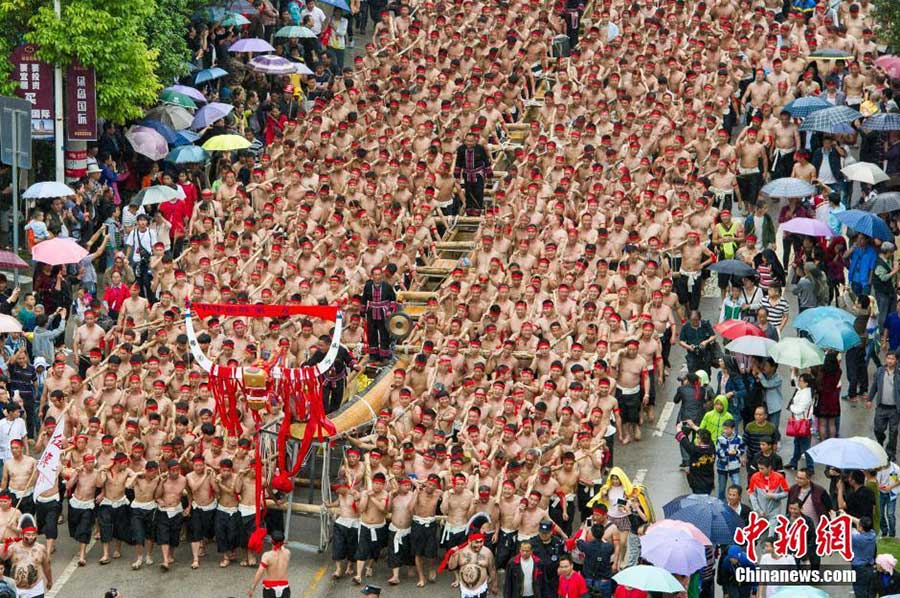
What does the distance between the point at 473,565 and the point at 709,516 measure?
3131 mm

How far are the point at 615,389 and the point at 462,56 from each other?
37.1 ft

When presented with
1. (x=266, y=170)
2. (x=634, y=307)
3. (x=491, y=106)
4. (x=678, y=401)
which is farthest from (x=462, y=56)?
(x=678, y=401)

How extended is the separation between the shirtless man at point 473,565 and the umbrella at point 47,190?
454 inches

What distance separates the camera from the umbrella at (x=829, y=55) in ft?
133

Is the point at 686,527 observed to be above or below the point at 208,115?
below

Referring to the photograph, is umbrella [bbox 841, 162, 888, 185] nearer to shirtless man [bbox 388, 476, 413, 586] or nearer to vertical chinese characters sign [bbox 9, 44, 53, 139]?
shirtless man [bbox 388, 476, 413, 586]

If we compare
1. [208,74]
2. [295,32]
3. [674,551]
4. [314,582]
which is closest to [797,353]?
[674,551]

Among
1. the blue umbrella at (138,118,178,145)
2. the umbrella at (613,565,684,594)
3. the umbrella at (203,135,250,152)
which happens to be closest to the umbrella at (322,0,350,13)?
the blue umbrella at (138,118,178,145)

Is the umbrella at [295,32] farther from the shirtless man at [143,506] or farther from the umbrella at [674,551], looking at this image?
the umbrella at [674,551]

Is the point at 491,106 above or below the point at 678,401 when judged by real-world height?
above

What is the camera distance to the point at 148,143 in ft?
128

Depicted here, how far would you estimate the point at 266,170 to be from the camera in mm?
37875

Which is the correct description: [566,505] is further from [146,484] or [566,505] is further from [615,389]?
[146,484]

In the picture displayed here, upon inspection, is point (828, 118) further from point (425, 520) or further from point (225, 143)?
point (425, 520)
